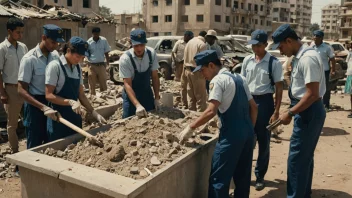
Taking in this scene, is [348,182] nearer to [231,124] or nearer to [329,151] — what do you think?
[329,151]

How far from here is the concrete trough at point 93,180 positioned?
7.75 ft

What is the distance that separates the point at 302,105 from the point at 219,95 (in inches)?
31.5

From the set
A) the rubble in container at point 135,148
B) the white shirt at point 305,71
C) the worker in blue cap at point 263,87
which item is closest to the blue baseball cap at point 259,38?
the worker in blue cap at point 263,87

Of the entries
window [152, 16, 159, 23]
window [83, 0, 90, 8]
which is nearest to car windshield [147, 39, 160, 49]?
window [83, 0, 90, 8]

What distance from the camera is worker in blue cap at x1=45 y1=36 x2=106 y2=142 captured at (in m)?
3.29

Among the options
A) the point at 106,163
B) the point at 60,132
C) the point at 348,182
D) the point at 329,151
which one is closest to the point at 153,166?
the point at 106,163

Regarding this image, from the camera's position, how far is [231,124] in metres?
2.96

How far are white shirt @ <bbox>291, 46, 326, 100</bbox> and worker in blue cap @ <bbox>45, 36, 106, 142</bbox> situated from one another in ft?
6.70

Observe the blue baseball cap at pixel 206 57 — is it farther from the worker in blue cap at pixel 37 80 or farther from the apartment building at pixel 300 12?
the apartment building at pixel 300 12

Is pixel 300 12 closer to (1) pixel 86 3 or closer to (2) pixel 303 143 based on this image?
(1) pixel 86 3

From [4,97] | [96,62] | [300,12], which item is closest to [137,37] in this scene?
[4,97]

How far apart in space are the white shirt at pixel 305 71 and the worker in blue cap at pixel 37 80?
235 cm

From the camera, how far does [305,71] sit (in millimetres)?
3035

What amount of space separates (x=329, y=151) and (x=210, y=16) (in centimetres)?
3851
